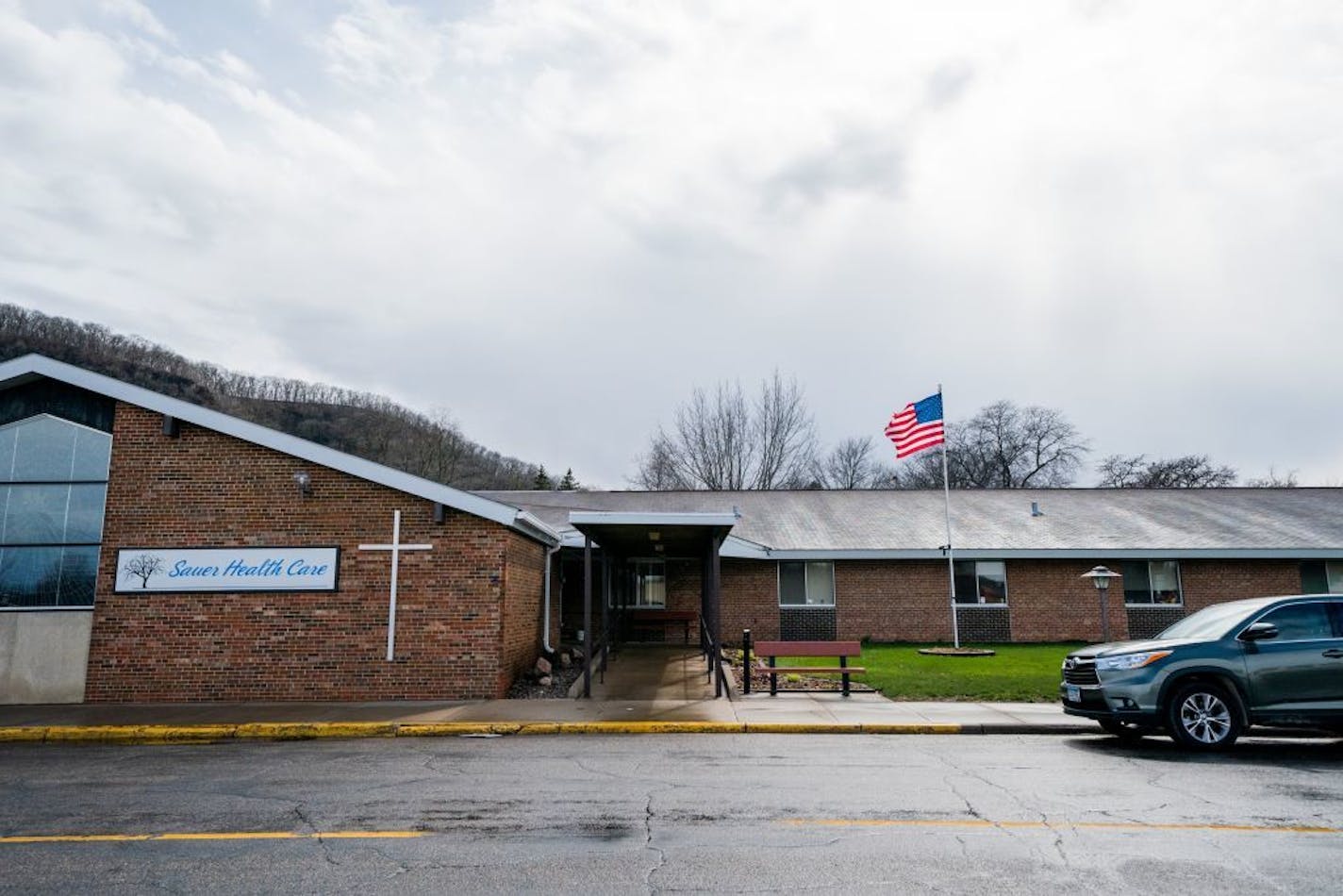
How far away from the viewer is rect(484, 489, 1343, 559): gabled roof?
22.7 meters

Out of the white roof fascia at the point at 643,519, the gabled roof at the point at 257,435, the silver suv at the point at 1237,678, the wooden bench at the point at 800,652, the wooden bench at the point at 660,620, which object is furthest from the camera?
the wooden bench at the point at 660,620

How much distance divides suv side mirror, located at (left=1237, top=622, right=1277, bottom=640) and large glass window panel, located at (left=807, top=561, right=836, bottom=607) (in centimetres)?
1394

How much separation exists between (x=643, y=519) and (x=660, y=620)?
361 inches

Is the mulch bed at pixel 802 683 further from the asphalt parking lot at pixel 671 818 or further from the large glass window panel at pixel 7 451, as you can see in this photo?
the large glass window panel at pixel 7 451

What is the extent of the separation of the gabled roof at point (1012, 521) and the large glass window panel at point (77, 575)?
29.9ft

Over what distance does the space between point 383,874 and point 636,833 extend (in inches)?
66.2

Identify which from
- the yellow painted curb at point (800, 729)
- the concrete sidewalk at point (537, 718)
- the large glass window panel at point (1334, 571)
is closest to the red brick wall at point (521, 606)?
the concrete sidewalk at point (537, 718)

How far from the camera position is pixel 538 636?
670 inches

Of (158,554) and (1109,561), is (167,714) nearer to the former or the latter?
(158,554)

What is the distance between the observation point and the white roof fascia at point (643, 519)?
511 inches

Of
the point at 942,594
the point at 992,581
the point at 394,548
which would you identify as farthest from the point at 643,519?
the point at 992,581

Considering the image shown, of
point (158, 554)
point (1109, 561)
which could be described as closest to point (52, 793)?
point (158, 554)

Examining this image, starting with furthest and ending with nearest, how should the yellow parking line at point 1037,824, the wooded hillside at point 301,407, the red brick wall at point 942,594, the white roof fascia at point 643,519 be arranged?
the wooded hillside at point 301,407 → the red brick wall at point 942,594 → the white roof fascia at point 643,519 → the yellow parking line at point 1037,824

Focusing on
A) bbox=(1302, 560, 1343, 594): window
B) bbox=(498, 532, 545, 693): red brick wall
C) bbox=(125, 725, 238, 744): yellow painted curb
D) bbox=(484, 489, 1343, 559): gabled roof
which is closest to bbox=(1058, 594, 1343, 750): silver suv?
bbox=(498, 532, 545, 693): red brick wall
